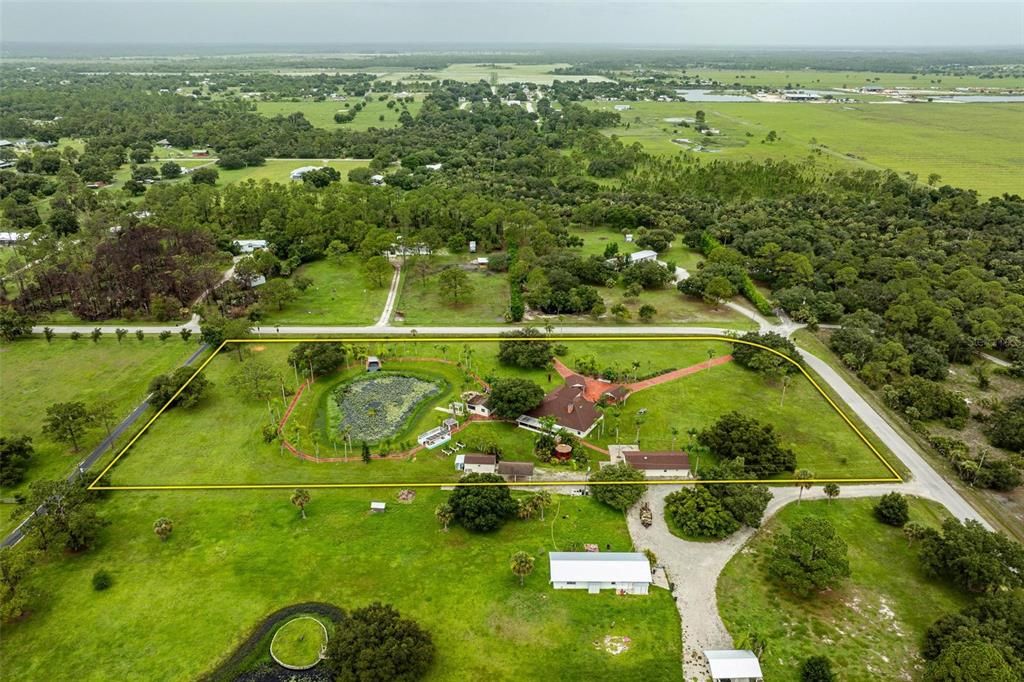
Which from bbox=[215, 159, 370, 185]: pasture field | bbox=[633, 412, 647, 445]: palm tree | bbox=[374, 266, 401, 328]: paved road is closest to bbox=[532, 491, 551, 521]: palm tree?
bbox=[633, 412, 647, 445]: palm tree

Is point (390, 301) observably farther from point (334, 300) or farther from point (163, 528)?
point (163, 528)

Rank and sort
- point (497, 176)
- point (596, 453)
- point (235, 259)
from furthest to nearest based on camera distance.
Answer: point (497, 176), point (235, 259), point (596, 453)

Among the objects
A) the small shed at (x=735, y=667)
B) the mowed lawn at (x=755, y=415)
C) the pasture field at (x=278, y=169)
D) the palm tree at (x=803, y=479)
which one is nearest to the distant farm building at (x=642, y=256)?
the mowed lawn at (x=755, y=415)

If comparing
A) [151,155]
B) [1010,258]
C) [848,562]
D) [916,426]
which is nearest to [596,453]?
[848,562]

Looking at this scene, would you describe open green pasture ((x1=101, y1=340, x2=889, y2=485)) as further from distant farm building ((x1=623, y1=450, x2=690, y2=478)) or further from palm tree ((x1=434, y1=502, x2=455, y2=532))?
palm tree ((x1=434, y1=502, x2=455, y2=532))

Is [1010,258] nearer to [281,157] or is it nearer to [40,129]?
[281,157]

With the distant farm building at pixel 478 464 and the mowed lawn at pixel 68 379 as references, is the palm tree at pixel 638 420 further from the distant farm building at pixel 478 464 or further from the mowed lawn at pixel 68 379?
the mowed lawn at pixel 68 379
